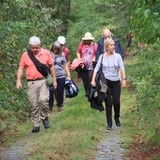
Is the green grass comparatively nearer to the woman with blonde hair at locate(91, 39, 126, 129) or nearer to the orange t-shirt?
the woman with blonde hair at locate(91, 39, 126, 129)

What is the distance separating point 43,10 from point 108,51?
674 cm

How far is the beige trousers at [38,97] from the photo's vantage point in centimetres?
1028

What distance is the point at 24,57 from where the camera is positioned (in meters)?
10.2

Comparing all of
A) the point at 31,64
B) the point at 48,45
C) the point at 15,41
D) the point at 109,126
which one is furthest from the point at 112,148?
the point at 48,45

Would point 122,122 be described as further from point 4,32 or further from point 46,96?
point 4,32

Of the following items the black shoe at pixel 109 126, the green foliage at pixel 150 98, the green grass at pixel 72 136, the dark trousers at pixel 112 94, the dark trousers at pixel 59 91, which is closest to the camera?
the green grass at pixel 72 136

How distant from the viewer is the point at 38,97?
10422 mm

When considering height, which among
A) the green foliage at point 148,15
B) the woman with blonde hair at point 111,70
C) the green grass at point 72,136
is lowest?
the green grass at point 72,136

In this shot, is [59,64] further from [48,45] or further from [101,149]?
[48,45]

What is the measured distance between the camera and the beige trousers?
10.3 metres

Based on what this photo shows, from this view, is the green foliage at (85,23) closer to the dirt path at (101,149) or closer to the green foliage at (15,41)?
the green foliage at (15,41)

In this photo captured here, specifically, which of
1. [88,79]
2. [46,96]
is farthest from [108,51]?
[88,79]

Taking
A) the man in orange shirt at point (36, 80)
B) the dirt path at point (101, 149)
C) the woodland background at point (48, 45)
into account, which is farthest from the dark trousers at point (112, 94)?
the man in orange shirt at point (36, 80)

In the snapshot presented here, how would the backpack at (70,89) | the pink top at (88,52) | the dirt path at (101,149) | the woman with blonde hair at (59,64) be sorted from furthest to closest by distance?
the pink top at (88,52) < the backpack at (70,89) < the woman with blonde hair at (59,64) < the dirt path at (101,149)
